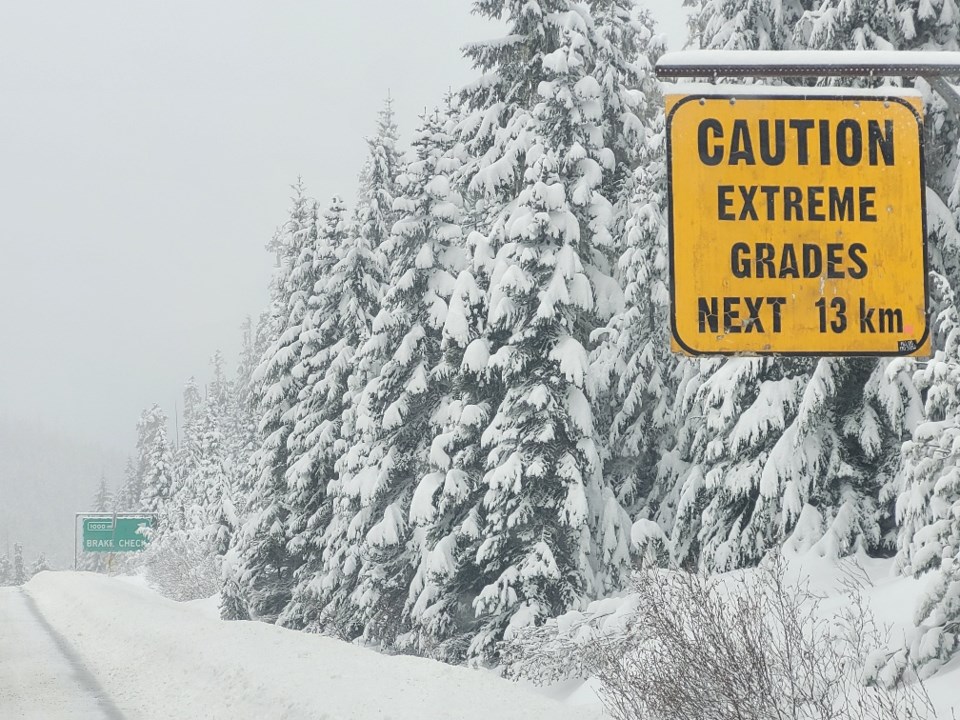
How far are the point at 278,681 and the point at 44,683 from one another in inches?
172

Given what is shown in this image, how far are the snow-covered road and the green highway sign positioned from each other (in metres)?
57.3

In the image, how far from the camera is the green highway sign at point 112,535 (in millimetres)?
77375

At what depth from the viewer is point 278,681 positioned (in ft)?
40.0

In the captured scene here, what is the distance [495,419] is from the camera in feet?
70.6

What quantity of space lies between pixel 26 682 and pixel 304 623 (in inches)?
714

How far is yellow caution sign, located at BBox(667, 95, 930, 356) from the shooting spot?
4.09 meters

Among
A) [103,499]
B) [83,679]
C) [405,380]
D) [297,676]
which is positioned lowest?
[103,499]

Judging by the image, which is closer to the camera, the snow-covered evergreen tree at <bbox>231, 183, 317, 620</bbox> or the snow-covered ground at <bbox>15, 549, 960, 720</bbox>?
the snow-covered ground at <bbox>15, 549, 960, 720</bbox>

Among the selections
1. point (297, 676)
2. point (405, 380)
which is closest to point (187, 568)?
point (405, 380)

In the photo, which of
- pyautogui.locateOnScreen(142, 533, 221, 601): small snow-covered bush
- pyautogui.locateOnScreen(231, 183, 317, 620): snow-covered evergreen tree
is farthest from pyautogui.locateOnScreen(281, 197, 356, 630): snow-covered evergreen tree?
pyautogui.locateOnScreen(142, 533, 221, 601): small snow-covered bush

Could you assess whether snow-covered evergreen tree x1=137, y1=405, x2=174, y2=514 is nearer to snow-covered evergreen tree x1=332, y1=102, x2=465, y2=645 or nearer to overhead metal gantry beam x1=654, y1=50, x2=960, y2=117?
snow-covered evergreen tree x1=332, y1=102, x2=465, y2=645

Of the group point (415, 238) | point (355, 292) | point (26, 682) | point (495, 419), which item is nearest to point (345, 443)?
point (355, 292)

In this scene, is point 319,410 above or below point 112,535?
above

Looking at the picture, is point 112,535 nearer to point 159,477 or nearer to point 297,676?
point 159,477
